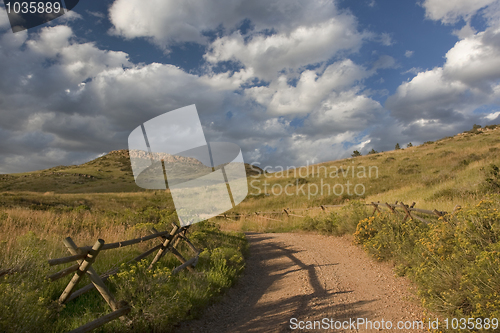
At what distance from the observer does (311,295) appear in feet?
19.8

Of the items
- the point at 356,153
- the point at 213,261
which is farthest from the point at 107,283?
the point at 356,153

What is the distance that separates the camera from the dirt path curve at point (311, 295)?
4934mm

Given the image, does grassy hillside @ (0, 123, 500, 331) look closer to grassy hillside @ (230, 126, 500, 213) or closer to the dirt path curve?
the dirt path curve

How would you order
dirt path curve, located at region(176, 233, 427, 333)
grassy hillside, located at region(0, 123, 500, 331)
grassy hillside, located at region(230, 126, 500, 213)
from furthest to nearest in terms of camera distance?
1. grassy hillside, located at region(230, 126, 500, 213)
2. dirt path curve, located at region(176, 233, 427, 333)
3. grassy hillside, located at region(0, 123, 500, 331)

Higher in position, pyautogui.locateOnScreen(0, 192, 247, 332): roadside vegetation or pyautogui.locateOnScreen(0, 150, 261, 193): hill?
pyautogui.locateOnScreen(0, 150, 261, 193): hill

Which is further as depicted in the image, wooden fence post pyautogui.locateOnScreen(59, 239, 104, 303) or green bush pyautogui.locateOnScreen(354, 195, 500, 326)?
wooden fence post pyautogui.locateOnScreen(59, 239, 104, 303)

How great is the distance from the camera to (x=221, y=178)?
7.95m

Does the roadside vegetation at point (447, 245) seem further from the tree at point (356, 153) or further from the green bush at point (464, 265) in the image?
the tree at point (356, 153)

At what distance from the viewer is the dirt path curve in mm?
4934

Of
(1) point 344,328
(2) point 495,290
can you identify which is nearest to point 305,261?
(1) point 344,328

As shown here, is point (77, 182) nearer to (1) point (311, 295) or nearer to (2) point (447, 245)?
(1) point (311, 295)

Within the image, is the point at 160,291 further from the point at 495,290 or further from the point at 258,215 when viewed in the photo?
the point at 258,215

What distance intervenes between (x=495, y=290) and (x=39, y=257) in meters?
6.00

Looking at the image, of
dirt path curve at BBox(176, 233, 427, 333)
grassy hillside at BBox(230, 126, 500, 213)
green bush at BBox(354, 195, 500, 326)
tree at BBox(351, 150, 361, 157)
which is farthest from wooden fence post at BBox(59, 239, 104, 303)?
tree at BBox(351, 150, 361, 157)
